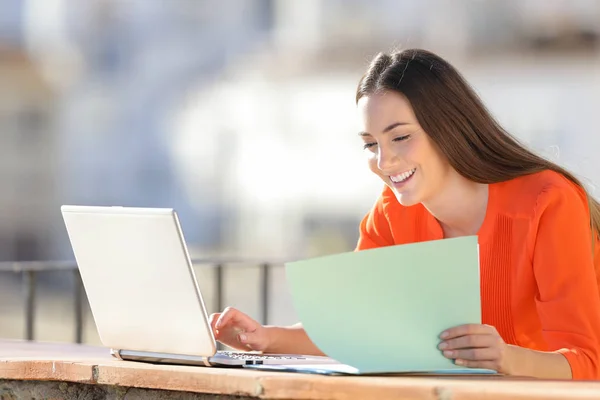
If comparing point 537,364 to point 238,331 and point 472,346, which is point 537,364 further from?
point 238,331

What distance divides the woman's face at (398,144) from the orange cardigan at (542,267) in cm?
18

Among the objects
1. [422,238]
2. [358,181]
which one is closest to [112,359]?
[422,238]

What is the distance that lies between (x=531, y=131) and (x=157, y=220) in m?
12.6

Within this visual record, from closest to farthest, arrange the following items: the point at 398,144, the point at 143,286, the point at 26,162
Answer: the point at 143,286, the point at 398,144, the point at 26,162

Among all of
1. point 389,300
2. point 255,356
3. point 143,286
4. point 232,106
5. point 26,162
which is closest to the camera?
point 389,300

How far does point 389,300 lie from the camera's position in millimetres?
1829

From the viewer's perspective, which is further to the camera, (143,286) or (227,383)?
(143,286)

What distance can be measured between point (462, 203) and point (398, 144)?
242 millimetres

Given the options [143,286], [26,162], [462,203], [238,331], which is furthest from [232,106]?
[143,286]

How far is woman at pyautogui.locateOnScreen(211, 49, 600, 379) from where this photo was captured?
7.36ft

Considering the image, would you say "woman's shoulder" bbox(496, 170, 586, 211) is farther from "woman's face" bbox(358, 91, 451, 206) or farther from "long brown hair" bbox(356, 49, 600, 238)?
"woman's face" bbox(358, 91, 451, 206)

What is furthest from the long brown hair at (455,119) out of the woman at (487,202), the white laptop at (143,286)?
the white laptop at (143,286)

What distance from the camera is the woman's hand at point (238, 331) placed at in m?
2.34

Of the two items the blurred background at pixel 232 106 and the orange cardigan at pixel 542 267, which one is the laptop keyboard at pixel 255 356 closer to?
the orange cardigan at pixel 542 267
